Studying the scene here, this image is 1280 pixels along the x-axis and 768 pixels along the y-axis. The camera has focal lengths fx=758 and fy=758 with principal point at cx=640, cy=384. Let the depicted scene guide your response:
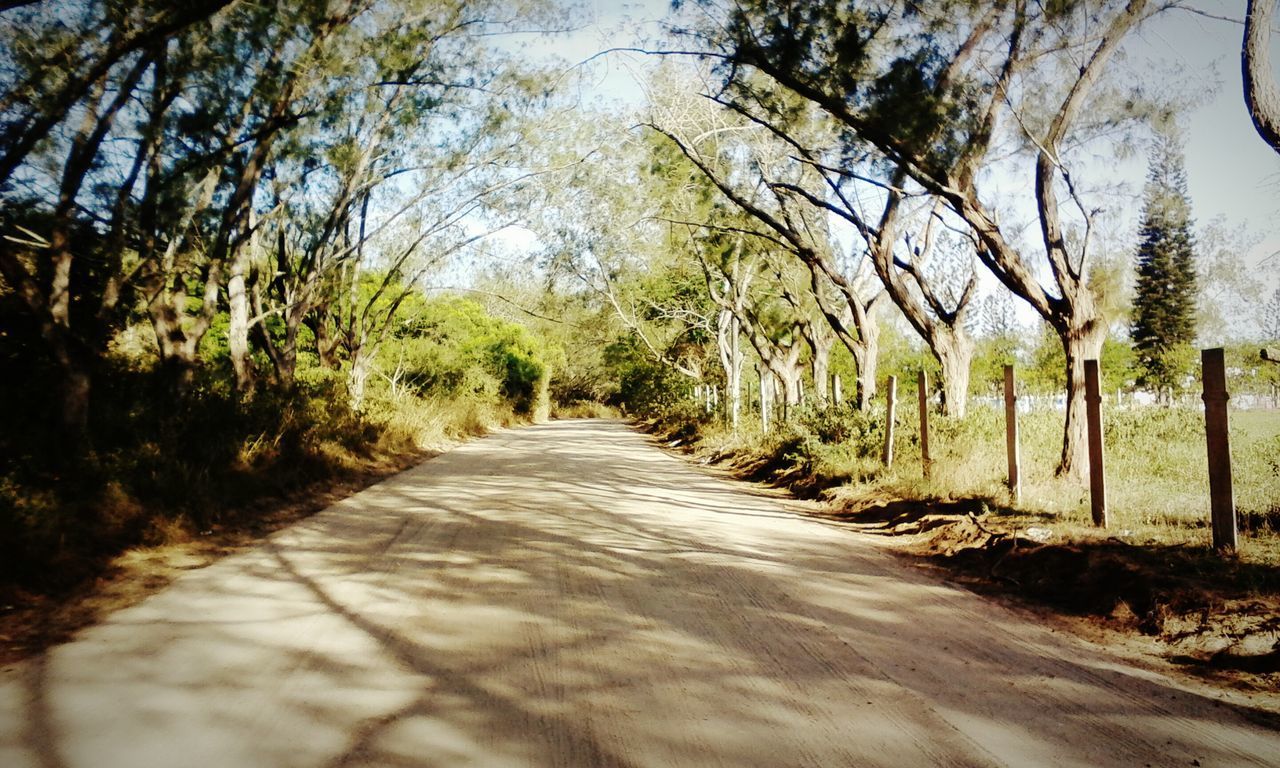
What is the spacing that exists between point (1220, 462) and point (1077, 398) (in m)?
3.32

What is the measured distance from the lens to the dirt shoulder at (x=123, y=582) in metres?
4.69

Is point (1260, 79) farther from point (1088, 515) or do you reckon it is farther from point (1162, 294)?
point (1162, 294)

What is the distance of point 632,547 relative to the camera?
714 centimetres

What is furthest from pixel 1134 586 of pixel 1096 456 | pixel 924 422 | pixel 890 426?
pixel 890 426

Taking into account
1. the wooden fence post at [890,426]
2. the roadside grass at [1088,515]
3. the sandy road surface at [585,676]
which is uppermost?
the wooden fence post at [890,426]

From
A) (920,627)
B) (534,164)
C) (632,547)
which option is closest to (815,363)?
(534,164)

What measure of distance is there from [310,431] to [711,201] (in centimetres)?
1084

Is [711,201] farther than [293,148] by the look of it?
Yes

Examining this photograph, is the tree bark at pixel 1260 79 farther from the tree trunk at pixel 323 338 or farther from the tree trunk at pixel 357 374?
the tree trunk at pixel 323 338

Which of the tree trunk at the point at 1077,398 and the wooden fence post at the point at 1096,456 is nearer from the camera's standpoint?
the wooden fence post at the point at 1096,456

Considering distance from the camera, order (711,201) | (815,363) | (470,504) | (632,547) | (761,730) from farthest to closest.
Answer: (815,363)
(711,201)
(470,504)
(632,547)
(761,730)

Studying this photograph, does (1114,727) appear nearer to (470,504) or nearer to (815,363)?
(470,504)

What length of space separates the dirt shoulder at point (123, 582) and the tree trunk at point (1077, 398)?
29.3 ft

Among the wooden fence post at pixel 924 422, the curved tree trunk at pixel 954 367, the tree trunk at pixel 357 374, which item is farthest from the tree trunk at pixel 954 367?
the tree trunk at pixel 357 374
